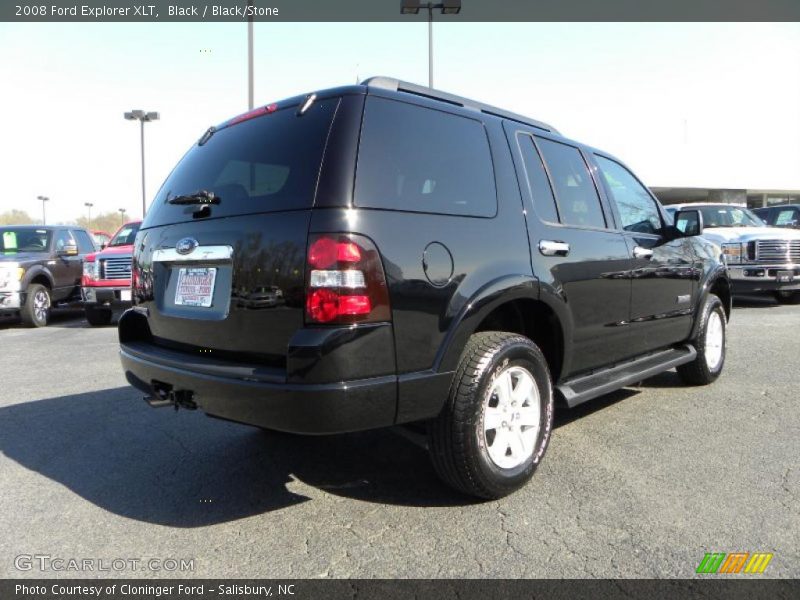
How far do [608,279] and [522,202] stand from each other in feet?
3.18

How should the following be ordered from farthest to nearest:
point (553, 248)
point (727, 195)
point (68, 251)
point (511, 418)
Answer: point (727, 195)
point (68, 251)
point (553, 248)
point (511, 418)

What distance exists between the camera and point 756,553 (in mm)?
2430

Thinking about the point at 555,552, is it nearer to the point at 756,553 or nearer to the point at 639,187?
the point at 756,553

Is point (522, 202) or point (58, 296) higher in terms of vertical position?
point (522, 202)

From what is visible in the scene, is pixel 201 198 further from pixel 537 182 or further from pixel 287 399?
pixel 537 182

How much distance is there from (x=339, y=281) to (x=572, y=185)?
6.80 feet

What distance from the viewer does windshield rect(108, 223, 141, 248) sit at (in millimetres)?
11141

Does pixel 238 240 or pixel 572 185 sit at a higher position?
pixel 572 185

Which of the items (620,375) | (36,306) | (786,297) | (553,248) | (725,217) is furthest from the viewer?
(786,297)

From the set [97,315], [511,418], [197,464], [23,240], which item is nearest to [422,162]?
[511,418]

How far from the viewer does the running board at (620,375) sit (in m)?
3.39

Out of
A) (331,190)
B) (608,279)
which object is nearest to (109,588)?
(331,190)

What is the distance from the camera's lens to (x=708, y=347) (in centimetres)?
519

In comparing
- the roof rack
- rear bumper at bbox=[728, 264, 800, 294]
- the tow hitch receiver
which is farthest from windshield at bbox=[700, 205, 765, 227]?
the tow hitch receiver
